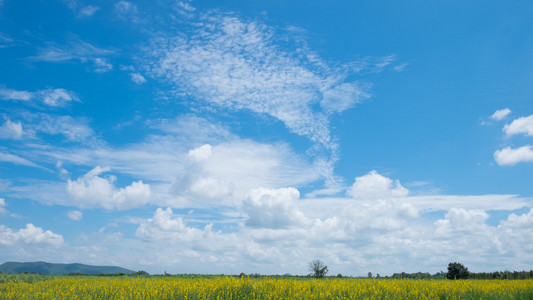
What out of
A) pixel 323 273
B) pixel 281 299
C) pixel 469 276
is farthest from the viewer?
pixel 469 276

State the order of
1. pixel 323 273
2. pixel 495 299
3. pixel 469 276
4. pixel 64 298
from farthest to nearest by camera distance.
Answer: pixel 469 276
pixel 323 273
pixel 495 299
pixel 64 298

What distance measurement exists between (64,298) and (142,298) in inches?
159

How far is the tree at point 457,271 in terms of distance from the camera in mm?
48406

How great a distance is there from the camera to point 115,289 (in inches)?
694

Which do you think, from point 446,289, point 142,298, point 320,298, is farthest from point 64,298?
point 446,289

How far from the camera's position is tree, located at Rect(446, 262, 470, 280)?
159ft

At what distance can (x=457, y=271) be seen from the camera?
48.7 metres

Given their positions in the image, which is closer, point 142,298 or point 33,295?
point 142,298

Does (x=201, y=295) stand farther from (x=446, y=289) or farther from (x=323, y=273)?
(x=323, y=273)

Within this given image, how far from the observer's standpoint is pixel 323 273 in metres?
45.7

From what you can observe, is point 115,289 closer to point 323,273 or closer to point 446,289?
point 446,289

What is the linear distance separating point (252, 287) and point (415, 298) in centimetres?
732

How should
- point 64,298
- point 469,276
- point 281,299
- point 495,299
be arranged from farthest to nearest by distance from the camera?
point 469,276 → point 495,299 → point 64,298 → point 281,299

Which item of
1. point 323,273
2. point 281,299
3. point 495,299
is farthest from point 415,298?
point 323,273
